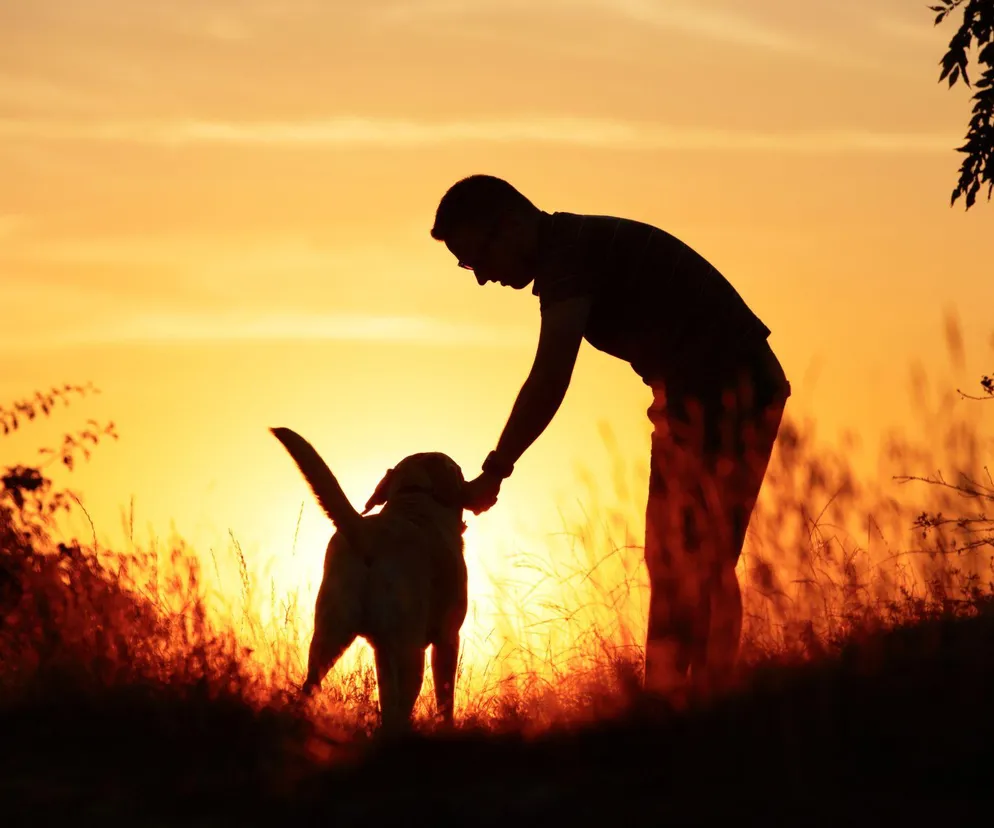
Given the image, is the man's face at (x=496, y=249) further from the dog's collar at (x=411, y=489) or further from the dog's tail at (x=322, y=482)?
the dog's collar at (x=411, y=489)

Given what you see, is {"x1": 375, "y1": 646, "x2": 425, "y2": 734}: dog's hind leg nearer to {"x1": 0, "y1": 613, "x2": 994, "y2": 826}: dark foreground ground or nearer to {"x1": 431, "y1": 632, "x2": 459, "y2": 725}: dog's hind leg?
{"x1": 431, "y1": 632, "x2": 459, "y2": 725}: dog's hind leg

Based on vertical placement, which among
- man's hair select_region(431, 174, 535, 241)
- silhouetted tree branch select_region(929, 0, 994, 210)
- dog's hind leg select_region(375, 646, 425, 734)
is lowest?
dog's hind leg select_region(375, 646, 425, 734)

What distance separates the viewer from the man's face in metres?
4.80

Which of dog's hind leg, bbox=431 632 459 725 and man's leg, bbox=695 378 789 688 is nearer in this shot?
man's leg, bbox=695 378 789 688

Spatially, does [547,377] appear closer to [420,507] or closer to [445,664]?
[420,507]

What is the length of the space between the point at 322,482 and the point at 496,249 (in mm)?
1142

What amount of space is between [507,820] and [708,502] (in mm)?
1926

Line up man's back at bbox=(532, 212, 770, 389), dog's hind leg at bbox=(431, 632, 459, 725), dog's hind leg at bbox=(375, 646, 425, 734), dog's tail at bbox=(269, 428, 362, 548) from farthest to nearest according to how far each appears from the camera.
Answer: dog's hind leg at bbox=(431, 632, 459, 725), dog's tail at bbox=(269, 428, 362, 548), dog's hind leg at bbox=(375, 646, 425, 734), man's back at bbox=(532, 212, 770, 389)

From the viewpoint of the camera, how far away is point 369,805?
11.1 ft

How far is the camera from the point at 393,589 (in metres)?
5.21

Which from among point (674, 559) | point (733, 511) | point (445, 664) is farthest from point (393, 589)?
point (733, 511)

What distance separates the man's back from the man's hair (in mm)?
166

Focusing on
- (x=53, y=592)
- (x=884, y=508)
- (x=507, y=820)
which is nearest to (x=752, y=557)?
(x=884, y=508)

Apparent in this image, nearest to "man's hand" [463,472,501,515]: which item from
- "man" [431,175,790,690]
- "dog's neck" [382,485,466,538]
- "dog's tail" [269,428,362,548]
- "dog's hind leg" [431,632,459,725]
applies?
"man" [431,175,790,690]
